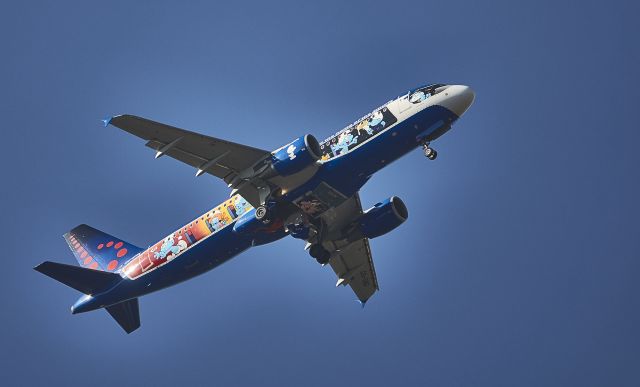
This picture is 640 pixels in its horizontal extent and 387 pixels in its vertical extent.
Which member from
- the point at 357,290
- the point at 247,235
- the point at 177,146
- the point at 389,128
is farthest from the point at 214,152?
the point at 357,290

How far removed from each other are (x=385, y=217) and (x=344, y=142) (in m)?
8.14

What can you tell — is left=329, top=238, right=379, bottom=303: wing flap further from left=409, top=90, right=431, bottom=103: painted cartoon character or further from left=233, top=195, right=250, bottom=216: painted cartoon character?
left=409, top=90, right=431, bottom=103: painted cartoon character

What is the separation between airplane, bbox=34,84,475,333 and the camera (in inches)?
2116

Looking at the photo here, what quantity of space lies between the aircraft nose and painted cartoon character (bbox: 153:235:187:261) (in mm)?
18663

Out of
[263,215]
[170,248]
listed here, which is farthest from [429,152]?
[170,248]

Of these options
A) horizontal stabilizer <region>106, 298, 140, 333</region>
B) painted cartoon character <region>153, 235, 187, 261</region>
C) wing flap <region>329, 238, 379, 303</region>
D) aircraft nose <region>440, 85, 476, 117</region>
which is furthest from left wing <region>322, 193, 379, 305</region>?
horizontal stabilizer <region>106, 298, 140, 333</region>

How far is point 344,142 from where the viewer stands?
179ft

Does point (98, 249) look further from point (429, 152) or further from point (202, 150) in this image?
point (429, 152)

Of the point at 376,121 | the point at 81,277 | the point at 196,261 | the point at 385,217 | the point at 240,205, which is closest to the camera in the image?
the point at 376,121

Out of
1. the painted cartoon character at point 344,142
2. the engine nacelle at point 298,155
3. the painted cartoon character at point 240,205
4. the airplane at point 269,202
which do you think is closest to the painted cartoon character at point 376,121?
the airplane at point 269,202

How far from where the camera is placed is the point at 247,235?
57.0 meters

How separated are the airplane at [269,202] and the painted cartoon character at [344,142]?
0.19 feet

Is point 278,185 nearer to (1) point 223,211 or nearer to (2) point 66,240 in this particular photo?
(1) point 223,211

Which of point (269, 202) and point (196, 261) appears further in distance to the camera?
point (196, 261)
